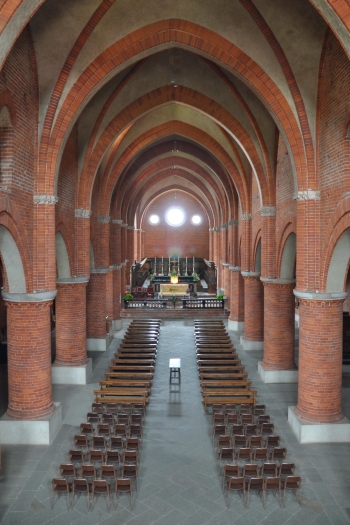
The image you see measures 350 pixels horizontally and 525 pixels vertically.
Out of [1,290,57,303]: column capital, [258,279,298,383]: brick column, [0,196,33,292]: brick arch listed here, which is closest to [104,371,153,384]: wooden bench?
[258,279,298,383]: brick column

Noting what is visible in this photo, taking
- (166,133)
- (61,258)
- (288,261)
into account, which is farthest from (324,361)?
(166,133)

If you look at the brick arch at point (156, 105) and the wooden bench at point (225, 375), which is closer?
the wooden bench at point (225, 375)

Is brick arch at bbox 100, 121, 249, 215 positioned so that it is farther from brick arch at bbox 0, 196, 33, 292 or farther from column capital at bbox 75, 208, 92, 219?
brick arch at bbox 0, 196, 33, 292

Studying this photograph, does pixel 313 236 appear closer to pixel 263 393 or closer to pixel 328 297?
pixel 328 297

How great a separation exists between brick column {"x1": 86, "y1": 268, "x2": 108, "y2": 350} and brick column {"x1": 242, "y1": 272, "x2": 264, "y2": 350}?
22.1ft

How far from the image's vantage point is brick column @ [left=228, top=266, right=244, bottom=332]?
24031 mm

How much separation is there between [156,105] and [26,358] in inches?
432

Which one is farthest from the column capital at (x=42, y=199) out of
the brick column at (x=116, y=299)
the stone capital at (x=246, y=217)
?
the brick column at (x=116, y=299)

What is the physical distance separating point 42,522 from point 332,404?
7.46 meters

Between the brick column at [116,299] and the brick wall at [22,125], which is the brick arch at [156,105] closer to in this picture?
the brick wall at [22,125]

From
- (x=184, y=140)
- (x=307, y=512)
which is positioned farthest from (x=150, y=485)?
(x=184, y=140)

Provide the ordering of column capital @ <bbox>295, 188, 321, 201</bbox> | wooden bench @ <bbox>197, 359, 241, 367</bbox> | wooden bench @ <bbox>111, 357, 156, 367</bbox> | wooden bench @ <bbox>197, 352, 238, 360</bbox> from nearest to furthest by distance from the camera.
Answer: column capital @ <bbox>295, 188, 321, 201</bbox>, wooden bench @ <bbox>111, 357, 156, 367</bbox>, wooden bench @ <bbox>197, 359, 241, 367</bbox>, wooden bench @ <bbox>197, 352, 238, 360</bbox>

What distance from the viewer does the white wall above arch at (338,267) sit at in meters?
10.7

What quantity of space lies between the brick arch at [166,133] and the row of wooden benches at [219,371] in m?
6.59
